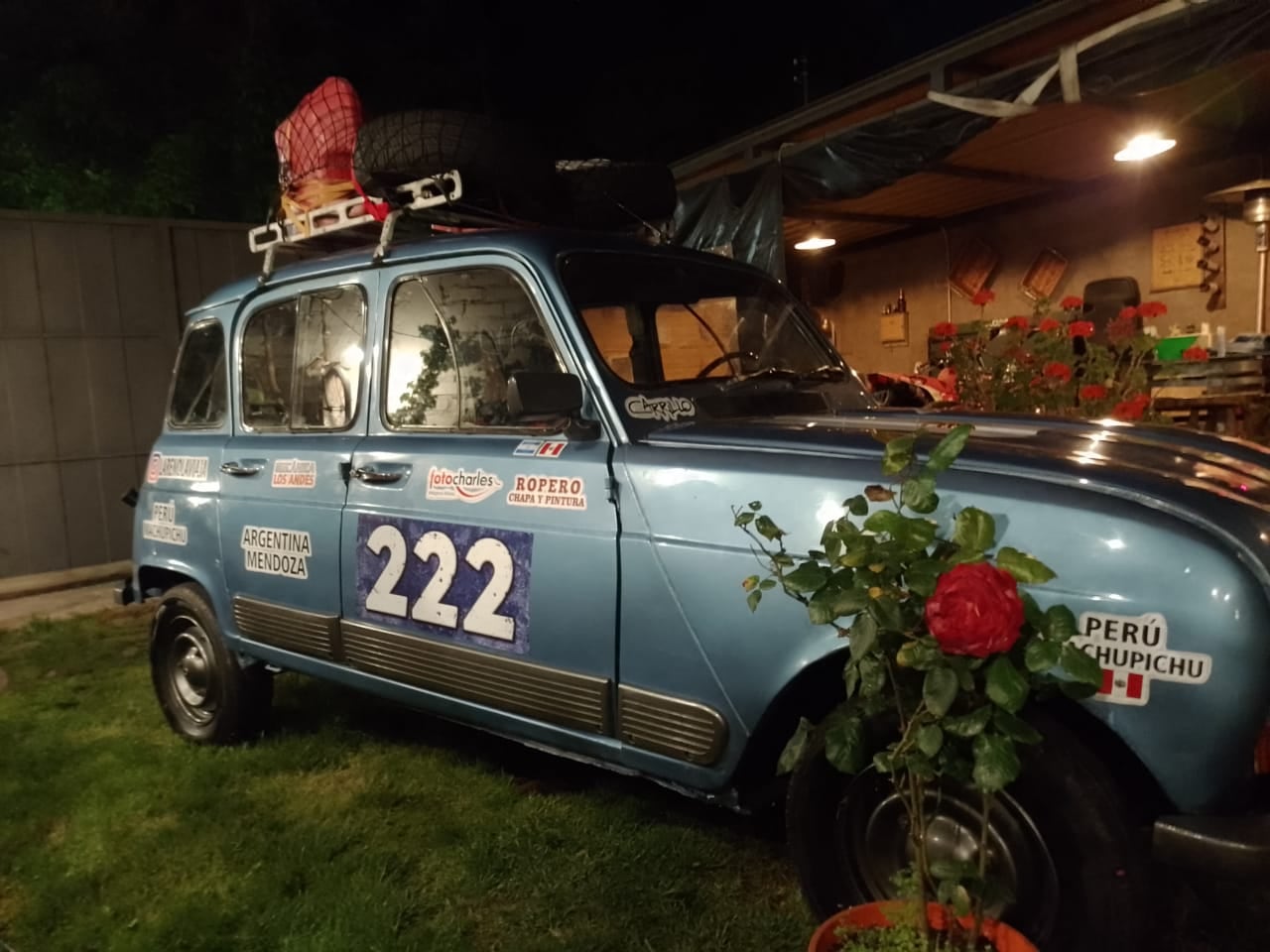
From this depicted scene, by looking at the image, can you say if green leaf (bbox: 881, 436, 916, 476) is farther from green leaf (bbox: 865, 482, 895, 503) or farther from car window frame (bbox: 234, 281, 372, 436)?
car window frame (bbox: 234, 281, 372, 436)

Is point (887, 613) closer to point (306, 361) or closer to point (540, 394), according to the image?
point (540, 394)

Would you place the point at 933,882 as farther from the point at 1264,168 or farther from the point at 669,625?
the point at 1264,168

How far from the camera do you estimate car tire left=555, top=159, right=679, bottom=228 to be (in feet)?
13.9

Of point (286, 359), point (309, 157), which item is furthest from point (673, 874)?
point (309, 157)

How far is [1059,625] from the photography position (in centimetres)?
175

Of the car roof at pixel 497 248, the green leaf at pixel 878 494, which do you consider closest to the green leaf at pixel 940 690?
the green leaf at pixel 878 494

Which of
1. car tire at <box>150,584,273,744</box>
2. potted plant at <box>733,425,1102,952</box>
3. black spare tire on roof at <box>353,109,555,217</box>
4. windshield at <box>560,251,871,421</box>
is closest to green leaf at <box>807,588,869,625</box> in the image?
potted plant at <box>733,425,1102,952</box>

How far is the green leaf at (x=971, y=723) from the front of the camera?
1759 mm

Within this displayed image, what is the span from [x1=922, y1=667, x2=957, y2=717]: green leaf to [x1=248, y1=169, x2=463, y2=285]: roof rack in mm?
2553

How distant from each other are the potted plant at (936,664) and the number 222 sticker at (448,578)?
3.77ft

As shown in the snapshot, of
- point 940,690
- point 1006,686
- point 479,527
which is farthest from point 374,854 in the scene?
point 1006,686

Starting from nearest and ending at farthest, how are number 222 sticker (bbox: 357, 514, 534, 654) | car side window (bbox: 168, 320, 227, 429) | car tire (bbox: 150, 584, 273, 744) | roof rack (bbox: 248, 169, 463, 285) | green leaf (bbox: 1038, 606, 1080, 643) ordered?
1. green leaf (bbox: 1038, 606, 1080, 643)
2. number 222 sticker (bbox: 357, 514, 534, 654)
3. roof rack (bbox: 248, 169, 463, 285)
4. car tire (bbox: 150, 584, 273, 744)
5. car side window (bbox: 168, 320, 227, 429)

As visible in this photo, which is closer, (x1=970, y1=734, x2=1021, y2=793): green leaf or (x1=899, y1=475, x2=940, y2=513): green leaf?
(x1=970, y1=734, x2=1021, y2=793): green leaf

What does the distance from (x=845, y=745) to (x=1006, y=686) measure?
1.32 feet
